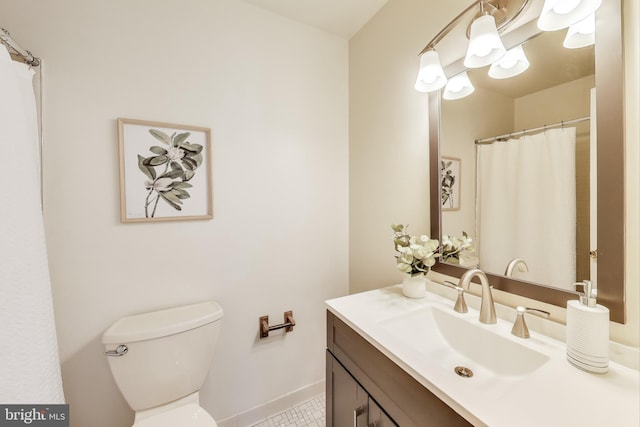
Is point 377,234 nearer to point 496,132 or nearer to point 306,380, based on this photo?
point 496,132

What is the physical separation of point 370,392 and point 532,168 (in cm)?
92

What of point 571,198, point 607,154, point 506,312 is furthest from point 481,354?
point 607,154

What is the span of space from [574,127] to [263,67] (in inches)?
54.8

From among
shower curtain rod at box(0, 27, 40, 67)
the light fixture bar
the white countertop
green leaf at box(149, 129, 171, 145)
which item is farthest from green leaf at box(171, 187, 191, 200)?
the light fixture bar

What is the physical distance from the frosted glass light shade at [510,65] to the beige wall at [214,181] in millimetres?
910

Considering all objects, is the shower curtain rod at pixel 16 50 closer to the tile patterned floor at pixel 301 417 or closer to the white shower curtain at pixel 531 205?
the white shower curtain at pixel 531 205

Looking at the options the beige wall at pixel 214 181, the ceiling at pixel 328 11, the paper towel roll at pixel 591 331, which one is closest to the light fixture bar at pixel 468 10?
the ceiling at pixel 328 11

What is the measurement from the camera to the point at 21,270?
0.68 meters

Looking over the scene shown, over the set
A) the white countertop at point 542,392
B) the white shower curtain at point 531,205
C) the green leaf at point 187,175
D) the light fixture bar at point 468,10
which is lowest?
the white countertop at point 542,392

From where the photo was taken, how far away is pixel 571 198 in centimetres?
75

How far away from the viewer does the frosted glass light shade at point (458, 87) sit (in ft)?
3.38

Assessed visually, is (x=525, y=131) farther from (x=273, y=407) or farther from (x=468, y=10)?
(x=273, y=407)

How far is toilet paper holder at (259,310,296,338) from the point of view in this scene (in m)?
1.42

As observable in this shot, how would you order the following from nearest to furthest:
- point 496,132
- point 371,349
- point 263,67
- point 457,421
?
point 457,421 → point 371,349 → point 496,132 → point 263,67
